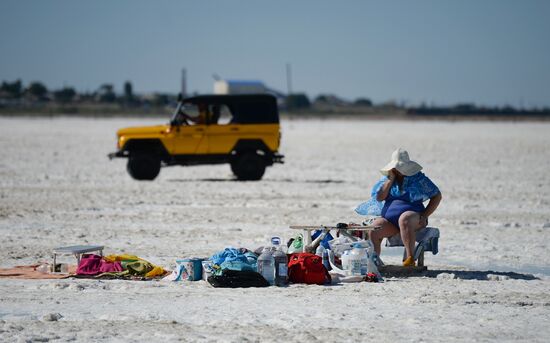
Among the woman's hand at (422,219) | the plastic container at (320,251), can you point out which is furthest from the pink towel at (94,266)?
the woman's hand at (422,219)

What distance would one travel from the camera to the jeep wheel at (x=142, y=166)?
24.6 m

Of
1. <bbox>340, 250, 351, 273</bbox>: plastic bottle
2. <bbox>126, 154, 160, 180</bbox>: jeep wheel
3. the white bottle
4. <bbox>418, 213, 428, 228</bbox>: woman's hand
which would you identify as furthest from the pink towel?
<bbox>126, 154, 160, 180</bbox>: jeep wheel

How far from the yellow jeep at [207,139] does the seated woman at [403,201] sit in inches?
534

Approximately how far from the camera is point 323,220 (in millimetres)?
16531

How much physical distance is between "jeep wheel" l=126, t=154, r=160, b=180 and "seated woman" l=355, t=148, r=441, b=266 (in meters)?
13.6

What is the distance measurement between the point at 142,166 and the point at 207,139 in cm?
155

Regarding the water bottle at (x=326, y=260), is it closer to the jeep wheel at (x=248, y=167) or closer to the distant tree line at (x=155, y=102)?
the jeep wheel at (x=248, y=167)

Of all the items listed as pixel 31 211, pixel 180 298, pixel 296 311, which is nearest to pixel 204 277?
pixel 180 298

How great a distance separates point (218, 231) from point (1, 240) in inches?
111

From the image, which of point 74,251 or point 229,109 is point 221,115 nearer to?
point 229,109

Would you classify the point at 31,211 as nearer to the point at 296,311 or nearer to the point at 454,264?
the point at 454,264

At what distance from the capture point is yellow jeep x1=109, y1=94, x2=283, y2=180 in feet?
81.6

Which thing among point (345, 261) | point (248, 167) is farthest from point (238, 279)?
point (248, 167)

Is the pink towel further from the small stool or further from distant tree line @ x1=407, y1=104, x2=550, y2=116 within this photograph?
distant tree line @ x1=407, y1=104, x2=550, y2=116
